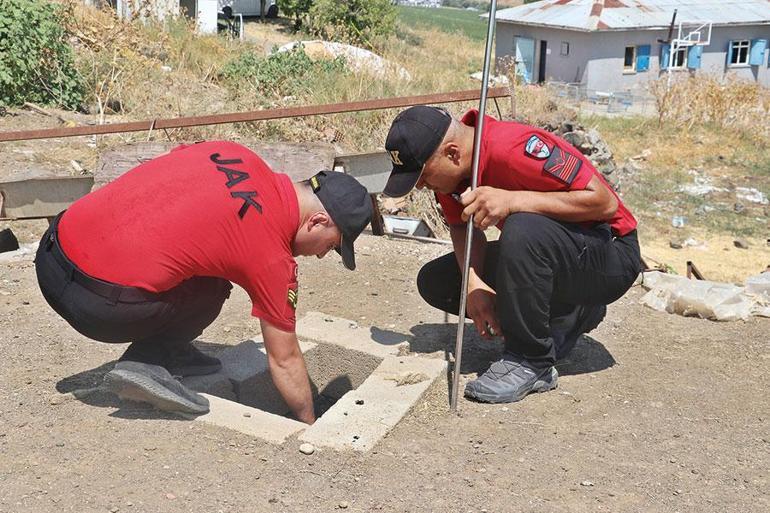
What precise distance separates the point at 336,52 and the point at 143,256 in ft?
38.1

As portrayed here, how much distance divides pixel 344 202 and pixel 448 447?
1.01 metres

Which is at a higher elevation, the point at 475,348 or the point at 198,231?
the point at 198,231

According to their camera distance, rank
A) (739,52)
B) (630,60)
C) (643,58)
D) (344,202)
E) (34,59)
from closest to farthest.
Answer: (344,202), (34,59), (643,58), (630,60), (739,52)

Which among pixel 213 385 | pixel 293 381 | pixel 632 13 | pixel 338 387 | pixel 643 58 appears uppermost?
pixel 632 13

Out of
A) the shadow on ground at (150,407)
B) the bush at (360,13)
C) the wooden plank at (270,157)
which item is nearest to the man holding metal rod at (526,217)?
the shadow on ground at (150,407)

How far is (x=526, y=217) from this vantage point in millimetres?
3676

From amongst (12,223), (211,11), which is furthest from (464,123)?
(211,11)

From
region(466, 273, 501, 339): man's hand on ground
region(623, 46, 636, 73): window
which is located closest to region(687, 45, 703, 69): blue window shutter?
region(623, 46, 636, 73): window

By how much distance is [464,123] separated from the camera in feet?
12.7

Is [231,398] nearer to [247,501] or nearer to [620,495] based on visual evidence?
[247,501]

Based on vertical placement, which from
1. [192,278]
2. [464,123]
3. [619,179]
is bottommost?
[619,179]

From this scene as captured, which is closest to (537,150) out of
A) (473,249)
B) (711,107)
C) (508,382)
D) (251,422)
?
(473,249)

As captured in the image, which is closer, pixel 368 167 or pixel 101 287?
pixel 101 287

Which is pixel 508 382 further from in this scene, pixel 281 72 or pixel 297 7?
pixel 297 7
